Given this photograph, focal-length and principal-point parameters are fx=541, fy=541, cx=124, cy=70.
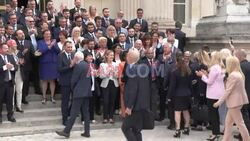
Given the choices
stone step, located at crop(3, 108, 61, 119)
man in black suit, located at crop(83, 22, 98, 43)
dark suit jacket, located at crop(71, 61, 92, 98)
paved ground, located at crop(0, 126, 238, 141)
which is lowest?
paved ground, located at crop(0, 126, 238, 141)

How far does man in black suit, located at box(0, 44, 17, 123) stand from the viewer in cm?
1122

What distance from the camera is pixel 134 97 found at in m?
8.69

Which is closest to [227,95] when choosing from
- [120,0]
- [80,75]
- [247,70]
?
[247,70]

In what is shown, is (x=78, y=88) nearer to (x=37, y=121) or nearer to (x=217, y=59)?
(x=37, y=121)

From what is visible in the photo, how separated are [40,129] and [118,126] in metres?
1.78

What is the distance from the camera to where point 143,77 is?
883 centimetres

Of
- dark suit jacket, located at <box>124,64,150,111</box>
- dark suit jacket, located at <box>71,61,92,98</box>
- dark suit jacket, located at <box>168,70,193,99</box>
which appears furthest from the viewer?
dark suit jacket, located at <box>168,70,193,99</box>

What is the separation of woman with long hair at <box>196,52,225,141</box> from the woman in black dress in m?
0.46

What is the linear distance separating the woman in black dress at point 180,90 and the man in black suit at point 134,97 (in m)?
2.34

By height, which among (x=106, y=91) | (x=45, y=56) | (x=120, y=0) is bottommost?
(x=106, y=91)

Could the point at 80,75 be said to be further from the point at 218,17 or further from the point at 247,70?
the point at 218,17

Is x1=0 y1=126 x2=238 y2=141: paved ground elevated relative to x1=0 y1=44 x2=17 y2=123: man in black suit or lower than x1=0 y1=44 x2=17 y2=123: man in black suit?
lower

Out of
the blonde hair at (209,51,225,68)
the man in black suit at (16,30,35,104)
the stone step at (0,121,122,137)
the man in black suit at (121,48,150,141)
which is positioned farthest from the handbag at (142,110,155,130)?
the man in black suit at (16,30,35,104)

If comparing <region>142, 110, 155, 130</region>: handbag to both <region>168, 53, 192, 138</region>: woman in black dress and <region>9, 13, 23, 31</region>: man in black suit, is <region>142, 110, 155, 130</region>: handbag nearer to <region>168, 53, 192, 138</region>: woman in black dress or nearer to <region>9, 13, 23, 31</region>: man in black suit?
<region>168, 53, 192, 138</region>: woman in black dress
